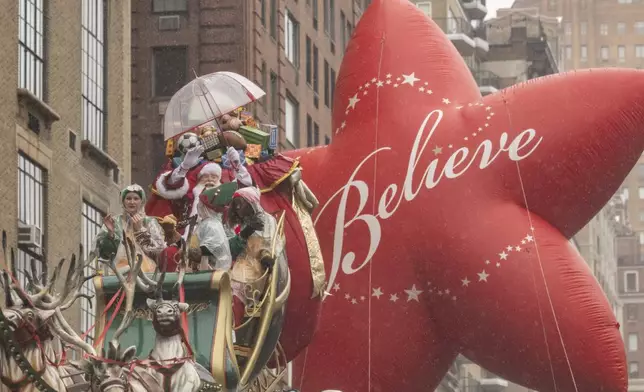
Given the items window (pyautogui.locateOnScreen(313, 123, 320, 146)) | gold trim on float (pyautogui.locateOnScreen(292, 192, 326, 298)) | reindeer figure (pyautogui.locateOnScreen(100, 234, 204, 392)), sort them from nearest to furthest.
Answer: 1. reindeer figure (pyautogui.locateOnScreen(100, 234, 204, 392))
2. gold trim on float (pyautogui.locateOnScreen(292, 192, 326, 298))
3. window (pyautogui.locateOnScreen(313, 123, 320, 146))

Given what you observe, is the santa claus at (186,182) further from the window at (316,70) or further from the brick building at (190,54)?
the window at (316,70)

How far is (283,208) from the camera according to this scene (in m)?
21.0

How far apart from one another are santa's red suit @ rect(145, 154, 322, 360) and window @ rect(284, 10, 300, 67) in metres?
33.8

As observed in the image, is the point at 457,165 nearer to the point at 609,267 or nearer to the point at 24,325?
the point at 24,325

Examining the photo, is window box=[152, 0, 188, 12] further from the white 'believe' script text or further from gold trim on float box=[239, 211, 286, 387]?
gold trim on float box=[239, 211, 286, 387]

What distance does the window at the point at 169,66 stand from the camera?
49.8m

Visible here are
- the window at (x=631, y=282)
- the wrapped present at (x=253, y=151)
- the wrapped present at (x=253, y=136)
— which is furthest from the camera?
the window at (x=631, y=282)

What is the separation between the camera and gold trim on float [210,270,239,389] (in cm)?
1817

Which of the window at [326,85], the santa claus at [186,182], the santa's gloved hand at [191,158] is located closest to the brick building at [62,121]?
the santa claus at [186,182]

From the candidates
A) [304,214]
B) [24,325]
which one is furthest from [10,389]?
[304,214]

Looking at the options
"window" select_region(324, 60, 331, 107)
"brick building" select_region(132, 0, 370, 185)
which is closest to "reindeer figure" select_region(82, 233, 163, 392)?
"brick building" select_region(132, 0, 370, 185)

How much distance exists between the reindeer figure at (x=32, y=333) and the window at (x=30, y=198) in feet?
51.5

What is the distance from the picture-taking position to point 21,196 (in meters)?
33.2

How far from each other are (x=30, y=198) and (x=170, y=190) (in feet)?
44.2
